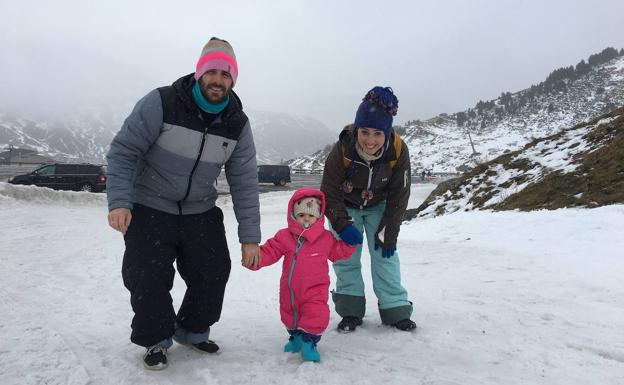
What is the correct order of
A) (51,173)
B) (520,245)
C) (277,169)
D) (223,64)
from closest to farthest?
(223,64) → (520,245) → (51,173) → (277,169)

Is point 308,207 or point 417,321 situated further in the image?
point 417,321

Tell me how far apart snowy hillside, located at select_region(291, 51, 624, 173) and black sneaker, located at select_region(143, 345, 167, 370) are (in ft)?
203

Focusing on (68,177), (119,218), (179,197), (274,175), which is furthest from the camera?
(274,175)

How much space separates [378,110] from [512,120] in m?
84.5

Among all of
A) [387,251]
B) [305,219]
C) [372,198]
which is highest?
[372,198]

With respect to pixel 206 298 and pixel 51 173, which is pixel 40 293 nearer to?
pixel 206 298

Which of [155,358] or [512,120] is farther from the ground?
[512,120]

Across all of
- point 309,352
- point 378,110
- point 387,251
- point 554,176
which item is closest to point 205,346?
point 309,352

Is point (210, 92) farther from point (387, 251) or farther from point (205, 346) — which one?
point (387, 251)

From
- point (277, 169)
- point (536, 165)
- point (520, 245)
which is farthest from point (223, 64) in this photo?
point (277, 169)

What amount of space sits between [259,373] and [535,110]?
290ft

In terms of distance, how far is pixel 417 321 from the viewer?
361cm

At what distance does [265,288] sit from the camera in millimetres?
5172

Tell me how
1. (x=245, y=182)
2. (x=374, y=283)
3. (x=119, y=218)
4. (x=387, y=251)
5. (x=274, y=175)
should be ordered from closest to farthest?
(x=119, y=218) < (x=245, y=182) < (x=387, y=251) < (x=374, y=283) < (x=274, y=175)
